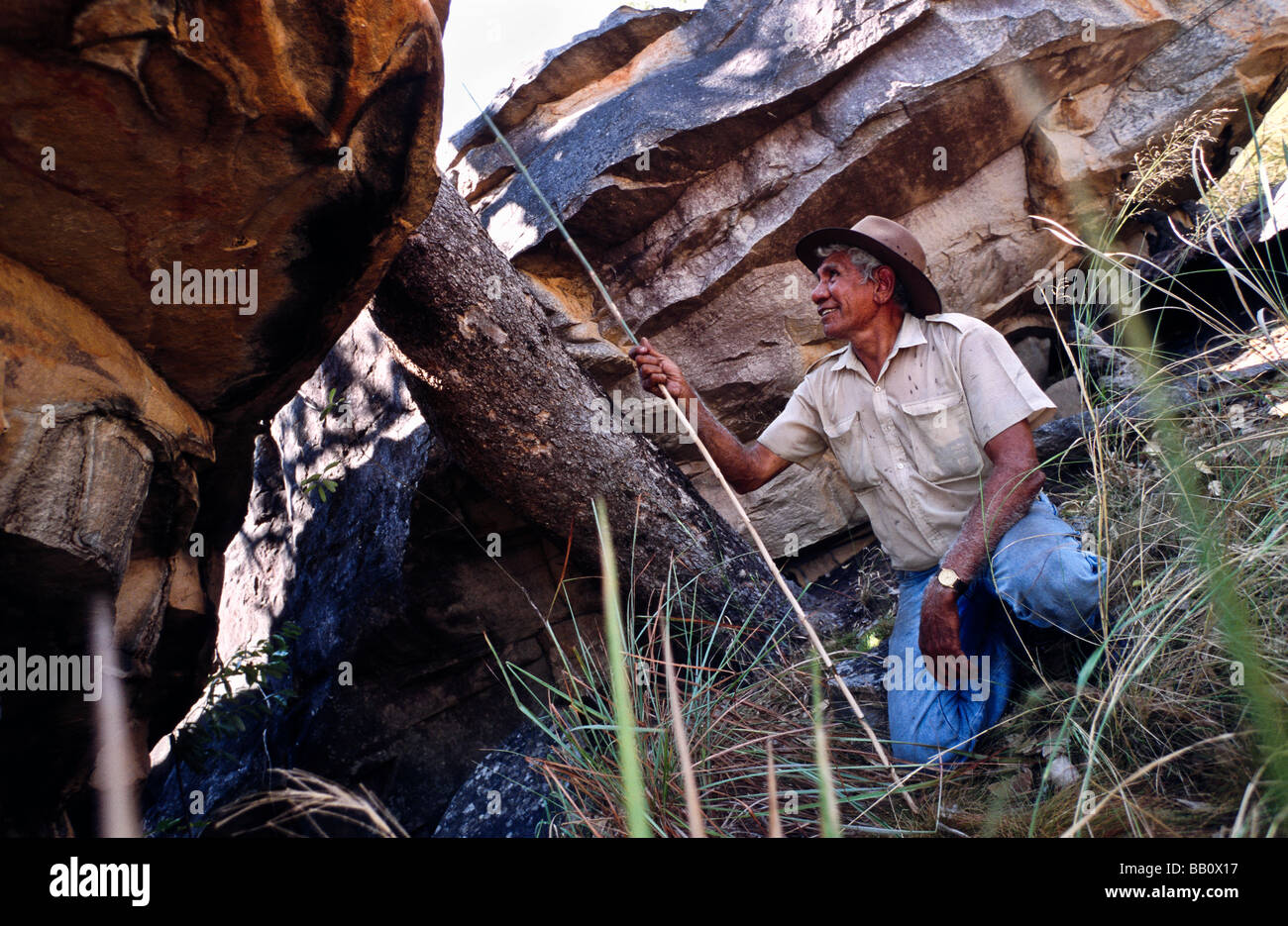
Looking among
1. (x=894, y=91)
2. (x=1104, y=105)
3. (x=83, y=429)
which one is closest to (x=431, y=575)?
(x=83, y=429)

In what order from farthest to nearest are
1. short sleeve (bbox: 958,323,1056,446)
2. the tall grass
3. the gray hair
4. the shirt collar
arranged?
the gray hair
the shirt collar
short sleeve (bbox: 958,323,1056,446)
the tall grass

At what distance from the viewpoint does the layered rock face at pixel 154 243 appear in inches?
79.9

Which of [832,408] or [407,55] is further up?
[407,55]

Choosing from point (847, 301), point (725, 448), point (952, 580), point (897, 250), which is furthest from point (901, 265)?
point (952, 580)

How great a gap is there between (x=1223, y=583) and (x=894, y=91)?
4.15 metres

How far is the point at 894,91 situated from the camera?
5176mm

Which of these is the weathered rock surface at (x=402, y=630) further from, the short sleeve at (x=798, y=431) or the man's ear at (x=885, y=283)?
the man's ear at (x=885, y=283)

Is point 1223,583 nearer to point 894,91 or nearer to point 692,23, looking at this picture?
point 894,91

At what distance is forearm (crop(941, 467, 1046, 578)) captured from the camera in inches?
104

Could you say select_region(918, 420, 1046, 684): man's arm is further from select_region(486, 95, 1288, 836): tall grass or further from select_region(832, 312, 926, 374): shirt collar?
select_region(832, 312, 926, 374): shirt collar

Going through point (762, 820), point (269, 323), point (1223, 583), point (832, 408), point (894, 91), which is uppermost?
point (894, 91)

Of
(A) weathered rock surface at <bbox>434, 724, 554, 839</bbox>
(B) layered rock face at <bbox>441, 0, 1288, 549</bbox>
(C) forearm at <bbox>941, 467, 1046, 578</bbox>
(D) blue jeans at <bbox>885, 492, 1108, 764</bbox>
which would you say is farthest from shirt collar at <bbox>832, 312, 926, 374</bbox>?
(B) layered rock face at <bbox>441, 0, 1288, 549</bbox>

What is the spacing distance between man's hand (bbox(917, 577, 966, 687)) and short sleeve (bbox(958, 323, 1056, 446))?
60cm

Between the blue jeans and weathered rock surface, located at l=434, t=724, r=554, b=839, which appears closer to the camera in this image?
the blue jeans
